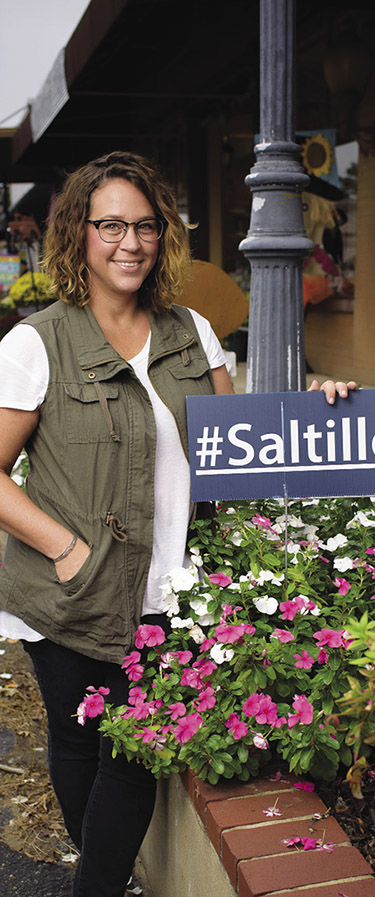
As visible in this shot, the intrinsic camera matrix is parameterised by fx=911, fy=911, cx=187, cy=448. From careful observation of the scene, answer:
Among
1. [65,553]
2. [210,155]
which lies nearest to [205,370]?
[65,553]

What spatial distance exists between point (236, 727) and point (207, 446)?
0.61 meters

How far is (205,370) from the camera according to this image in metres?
2.17

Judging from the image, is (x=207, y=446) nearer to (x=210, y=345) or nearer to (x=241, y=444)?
(x=241, y=444)

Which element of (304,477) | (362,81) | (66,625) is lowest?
(66,625)

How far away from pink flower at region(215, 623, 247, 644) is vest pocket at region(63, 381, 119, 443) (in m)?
0.47

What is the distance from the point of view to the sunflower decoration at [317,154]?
733cm

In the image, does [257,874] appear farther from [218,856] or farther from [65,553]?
[65,553]

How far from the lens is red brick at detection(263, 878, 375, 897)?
1.66 m

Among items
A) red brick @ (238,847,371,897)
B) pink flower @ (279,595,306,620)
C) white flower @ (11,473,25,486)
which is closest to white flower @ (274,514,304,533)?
pink flower @ (279,595,306,620)

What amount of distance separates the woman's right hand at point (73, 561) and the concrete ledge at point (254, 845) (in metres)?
0.56

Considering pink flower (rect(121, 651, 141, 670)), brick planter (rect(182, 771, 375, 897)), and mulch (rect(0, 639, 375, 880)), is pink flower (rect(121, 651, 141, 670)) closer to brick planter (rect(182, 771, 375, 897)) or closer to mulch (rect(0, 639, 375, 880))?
brick planter (rect(182, 771, 375, 897))

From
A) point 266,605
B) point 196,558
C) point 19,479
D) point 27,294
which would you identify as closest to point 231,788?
point 266,605

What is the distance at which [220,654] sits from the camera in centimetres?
194

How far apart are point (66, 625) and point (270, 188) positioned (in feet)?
5.71
